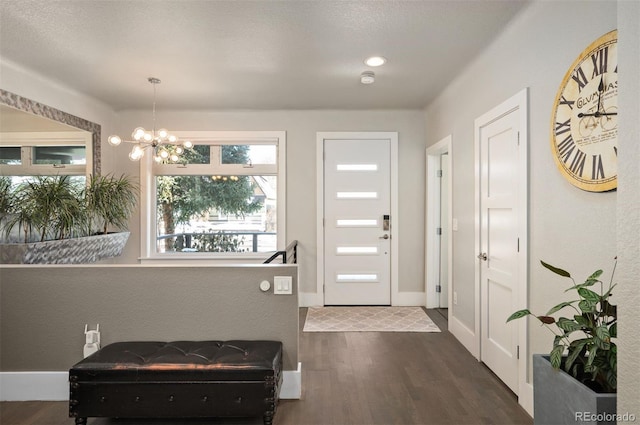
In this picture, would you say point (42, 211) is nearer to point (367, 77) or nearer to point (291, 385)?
point (291, 385)

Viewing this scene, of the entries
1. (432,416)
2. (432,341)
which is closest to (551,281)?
(432,416)

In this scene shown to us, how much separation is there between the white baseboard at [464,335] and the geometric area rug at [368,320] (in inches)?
8.3

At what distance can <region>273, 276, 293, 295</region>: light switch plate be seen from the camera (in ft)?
8.08

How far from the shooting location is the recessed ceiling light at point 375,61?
3143mm

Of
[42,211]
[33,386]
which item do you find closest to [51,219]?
[42,211]

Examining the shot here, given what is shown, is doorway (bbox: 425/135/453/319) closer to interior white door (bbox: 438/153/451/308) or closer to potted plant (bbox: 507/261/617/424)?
interior white door (bbox: 438/153/451/308)

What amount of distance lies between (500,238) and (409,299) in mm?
2342

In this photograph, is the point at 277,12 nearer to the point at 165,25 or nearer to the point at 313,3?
the point at 313,3

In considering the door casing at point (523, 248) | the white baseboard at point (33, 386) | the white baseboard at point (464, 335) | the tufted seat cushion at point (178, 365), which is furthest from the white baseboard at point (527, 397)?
the white baseboard at point (33, 386)

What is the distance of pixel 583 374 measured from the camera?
4.67ft

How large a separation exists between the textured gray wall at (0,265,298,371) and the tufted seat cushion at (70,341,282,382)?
0.23m

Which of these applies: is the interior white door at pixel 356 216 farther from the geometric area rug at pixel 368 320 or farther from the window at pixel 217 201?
the window at pixel 217 201

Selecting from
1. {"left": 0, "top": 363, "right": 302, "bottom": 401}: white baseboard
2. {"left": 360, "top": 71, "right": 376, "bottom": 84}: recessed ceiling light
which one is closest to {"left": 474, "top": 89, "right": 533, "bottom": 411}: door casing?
{"left": 360, "top": 71, "right": 376, "bottom": 84}: recessed ceiling light

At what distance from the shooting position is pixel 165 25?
260 cm
